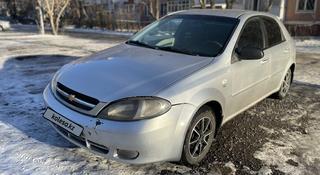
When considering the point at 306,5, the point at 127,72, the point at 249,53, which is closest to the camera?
the point at 127,72

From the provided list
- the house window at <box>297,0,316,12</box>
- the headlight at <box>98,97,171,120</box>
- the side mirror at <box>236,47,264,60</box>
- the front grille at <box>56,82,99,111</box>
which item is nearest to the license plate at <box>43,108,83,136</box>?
the front grille at <box>56,82,99,111</box>

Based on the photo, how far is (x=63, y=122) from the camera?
3.21m

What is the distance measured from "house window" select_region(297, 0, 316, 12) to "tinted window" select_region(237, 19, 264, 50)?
64.5ft

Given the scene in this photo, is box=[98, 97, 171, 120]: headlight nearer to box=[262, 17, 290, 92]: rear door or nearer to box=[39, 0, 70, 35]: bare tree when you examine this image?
box=[262, 17, 290, 92]: rear door

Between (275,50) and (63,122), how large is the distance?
3.39m

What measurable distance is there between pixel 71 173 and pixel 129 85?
105 cm

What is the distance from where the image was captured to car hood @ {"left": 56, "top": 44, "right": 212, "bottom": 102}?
3051 millimetres

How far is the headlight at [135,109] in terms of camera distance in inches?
114

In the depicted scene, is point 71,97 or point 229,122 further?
point 229,122

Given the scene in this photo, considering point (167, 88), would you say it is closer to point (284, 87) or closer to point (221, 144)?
point (221, 144)

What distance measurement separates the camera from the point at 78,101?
10.3 ft

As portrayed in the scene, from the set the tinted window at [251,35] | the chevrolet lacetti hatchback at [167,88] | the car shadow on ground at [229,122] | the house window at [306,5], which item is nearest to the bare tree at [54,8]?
the car shadow on ground at [229,122]

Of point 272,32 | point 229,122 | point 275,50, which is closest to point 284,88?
point 275,50

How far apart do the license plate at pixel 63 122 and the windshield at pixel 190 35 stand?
1585mm
